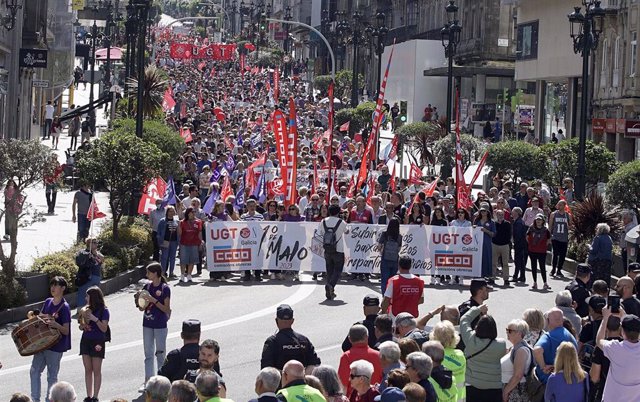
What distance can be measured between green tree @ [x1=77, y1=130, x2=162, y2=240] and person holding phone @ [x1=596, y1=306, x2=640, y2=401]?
48.9ft

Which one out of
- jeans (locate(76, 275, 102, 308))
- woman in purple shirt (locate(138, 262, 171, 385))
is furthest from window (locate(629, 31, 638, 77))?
woman in purple shirt (locate(138, 262, 171, 385))

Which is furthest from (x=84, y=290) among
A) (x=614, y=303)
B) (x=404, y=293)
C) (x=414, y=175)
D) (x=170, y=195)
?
(x=414, y=175)

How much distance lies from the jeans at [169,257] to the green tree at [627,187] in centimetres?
874

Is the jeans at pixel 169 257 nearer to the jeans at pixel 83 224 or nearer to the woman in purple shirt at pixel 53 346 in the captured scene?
the jeans at pixel 83 224

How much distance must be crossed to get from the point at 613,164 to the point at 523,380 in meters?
24.4

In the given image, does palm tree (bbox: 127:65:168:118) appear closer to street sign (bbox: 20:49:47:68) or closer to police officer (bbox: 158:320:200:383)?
street sign (bbox: 20:49:47:68)

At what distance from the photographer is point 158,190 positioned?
1044 inches

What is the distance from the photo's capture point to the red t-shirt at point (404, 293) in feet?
50.5

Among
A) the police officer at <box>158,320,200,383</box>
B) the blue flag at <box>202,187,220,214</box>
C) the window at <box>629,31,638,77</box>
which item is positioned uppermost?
the window at <box>629,31,638,77</box>

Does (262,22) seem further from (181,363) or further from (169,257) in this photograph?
(181,363)

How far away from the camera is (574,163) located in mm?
34000

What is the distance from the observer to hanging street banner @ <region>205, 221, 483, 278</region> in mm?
24891

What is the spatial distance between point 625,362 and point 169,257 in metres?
13.8

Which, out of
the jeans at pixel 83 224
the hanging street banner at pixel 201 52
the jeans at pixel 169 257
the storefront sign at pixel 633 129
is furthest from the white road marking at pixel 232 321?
the hanging street banner at pixel 201 52
